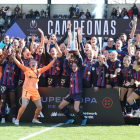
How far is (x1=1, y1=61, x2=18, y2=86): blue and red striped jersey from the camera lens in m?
6.67

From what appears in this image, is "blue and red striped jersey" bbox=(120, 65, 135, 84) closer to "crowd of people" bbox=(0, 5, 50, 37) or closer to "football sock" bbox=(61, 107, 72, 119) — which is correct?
"football sock" bbox=(61, 107, 72, 119)

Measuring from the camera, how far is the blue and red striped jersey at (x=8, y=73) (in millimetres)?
6672

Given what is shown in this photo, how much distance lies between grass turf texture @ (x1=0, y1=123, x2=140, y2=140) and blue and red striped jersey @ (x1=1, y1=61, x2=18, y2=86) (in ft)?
3.30

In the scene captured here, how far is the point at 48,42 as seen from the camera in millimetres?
7395

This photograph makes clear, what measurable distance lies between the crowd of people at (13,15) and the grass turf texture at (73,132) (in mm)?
17738

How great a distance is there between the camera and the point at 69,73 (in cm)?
666

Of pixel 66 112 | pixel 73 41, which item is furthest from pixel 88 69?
pixel 66 112

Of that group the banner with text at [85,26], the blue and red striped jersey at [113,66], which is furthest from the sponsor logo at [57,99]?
the banner with text at [85,26]

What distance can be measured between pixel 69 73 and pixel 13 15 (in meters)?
18.3

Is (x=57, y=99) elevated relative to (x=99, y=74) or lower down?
lower down

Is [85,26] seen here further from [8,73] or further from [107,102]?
[8,73]

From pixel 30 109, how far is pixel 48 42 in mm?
1838

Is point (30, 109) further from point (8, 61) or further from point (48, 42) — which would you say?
point (48, 42)

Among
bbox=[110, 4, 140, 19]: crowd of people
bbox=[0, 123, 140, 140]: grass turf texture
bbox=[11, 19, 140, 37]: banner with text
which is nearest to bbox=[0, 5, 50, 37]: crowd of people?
bbox=[110, 4, 140, 19]: crowd of people
